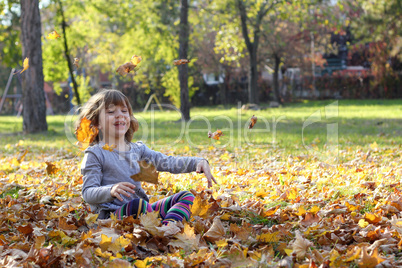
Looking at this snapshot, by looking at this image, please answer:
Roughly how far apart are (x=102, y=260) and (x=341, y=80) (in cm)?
2751

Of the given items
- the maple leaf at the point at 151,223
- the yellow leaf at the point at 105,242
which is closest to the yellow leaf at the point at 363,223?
the maple leaf at the point at 151,223

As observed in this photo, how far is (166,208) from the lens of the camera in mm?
3068

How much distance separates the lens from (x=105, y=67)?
33344mm

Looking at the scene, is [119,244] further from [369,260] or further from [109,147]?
[369,260]

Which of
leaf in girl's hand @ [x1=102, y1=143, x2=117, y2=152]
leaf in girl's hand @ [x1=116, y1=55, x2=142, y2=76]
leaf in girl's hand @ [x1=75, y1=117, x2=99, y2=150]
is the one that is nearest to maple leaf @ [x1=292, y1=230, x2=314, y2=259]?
leaf in girl's hand @ [x1=102, y1=143, x2=117, y2=152]

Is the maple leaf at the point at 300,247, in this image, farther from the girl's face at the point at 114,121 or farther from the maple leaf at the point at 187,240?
the girl's face at the point at 114,121

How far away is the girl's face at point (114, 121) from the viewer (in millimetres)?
3266

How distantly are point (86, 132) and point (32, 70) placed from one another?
914 centimetres

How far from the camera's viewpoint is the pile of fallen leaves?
2.32m

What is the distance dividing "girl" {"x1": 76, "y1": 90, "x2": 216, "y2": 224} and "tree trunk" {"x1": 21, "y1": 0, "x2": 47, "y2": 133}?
8988 millimetres

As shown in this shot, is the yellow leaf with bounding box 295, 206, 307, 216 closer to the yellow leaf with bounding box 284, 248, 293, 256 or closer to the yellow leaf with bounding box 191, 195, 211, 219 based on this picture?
the yellow leaf with bounding box 191, 195, 211, 219

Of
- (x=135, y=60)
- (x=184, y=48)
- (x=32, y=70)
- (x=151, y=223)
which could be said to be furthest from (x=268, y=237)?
(x=184, y=48)

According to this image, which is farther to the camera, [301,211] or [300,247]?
[301,211]

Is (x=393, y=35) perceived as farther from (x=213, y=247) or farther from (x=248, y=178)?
(x=213, y=247)
